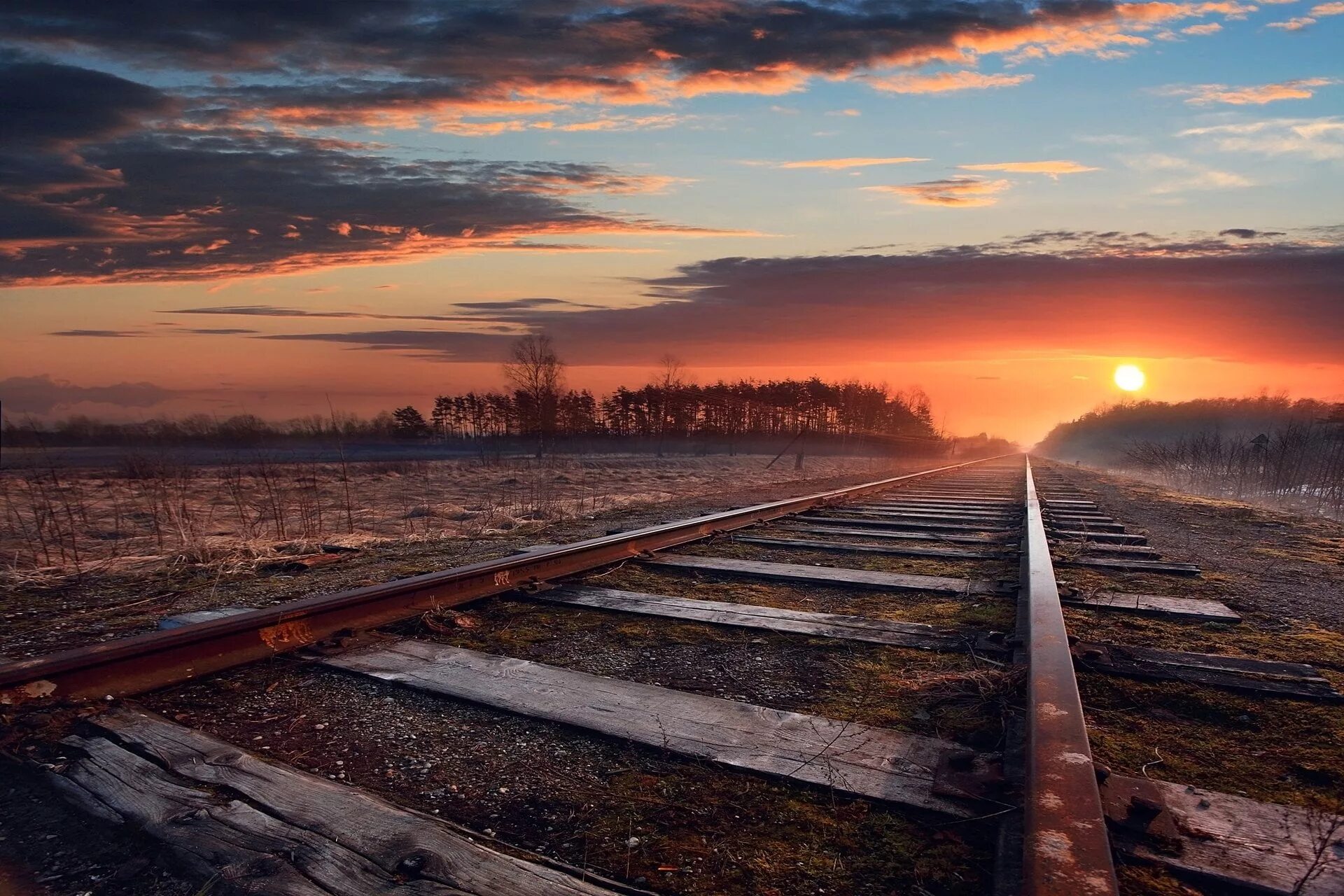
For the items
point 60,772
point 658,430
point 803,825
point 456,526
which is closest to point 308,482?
point 456,526

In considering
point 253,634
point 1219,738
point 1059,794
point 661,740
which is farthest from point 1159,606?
point 253,634

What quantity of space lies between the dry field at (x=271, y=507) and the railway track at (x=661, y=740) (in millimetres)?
3332

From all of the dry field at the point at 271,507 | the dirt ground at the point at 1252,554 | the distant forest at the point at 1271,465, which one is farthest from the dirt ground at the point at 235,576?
the distant forest at the point at 1271,465

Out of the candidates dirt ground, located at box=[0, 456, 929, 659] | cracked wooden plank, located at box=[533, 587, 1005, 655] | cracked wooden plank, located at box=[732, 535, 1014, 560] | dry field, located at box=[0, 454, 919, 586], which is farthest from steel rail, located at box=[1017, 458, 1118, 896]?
dry field, located at box=[0, 454, 919, 586]

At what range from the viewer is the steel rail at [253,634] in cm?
234

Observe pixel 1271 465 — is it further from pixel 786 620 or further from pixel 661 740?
pixel 661 740

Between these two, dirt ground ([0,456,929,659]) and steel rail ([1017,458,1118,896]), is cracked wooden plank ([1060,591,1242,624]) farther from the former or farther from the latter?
dirt ground ([0,456,929,659])

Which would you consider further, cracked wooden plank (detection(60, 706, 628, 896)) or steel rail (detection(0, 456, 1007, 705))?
steel rail (detection(0, 456, 1007, 705))

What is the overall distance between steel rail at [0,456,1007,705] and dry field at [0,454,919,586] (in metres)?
2.77

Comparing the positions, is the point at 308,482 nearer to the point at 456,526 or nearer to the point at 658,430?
the point at 456,526

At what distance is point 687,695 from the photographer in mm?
2391

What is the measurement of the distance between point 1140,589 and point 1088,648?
1.95 m

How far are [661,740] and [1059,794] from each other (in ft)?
3.28

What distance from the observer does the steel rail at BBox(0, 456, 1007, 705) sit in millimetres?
2336
